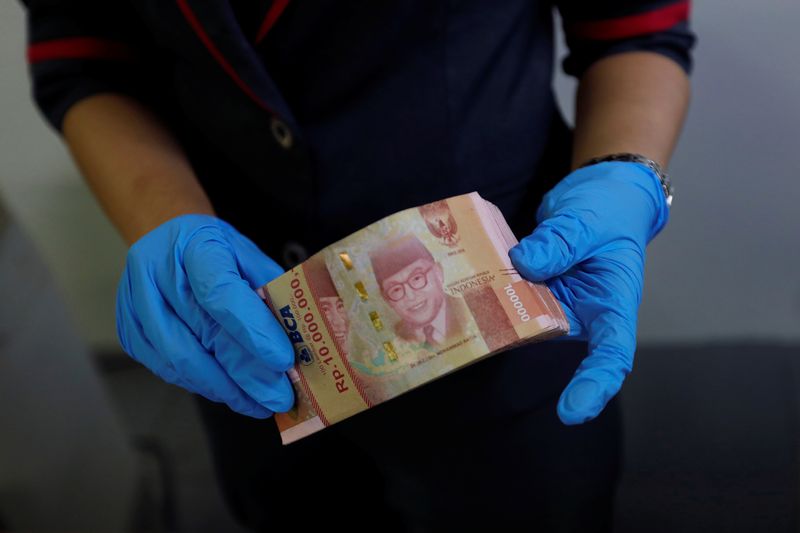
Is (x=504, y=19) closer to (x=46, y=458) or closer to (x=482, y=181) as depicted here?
(x=482, y=181)

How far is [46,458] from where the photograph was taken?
119cm

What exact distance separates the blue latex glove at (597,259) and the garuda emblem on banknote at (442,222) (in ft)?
0.16

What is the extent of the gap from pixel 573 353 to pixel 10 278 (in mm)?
948

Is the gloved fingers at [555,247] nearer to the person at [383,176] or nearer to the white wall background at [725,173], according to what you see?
the person at [383,176]

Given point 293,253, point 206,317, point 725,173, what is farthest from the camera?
point 725,173

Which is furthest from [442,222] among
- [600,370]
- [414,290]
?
[600,370]

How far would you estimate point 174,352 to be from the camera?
1.96 feet

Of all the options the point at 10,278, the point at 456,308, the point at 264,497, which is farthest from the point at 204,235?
the point at 10,278

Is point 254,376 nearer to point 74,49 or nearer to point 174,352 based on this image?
point 174,352

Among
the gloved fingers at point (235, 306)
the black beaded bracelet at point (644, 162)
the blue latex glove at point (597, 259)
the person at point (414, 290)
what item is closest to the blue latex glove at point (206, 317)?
the gloved fingers at point (235, 306)

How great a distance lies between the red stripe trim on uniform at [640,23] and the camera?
27.8 inches

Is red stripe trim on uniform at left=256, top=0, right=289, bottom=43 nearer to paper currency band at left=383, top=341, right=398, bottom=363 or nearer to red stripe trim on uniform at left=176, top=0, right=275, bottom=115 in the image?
red stripe trim on uniform at left=176, top=0, right=275, bottom=115

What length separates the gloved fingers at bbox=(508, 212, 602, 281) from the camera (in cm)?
53

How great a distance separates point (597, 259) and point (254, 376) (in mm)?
301
